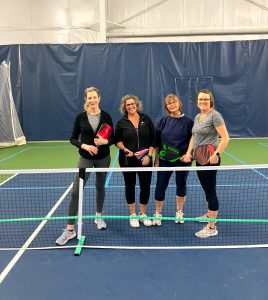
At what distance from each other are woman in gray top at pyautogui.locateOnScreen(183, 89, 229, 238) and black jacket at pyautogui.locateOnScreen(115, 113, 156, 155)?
556 millimetres

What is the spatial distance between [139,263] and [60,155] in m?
7.06

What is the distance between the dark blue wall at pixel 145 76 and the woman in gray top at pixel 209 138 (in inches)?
366

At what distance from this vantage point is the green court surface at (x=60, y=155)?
8.49m

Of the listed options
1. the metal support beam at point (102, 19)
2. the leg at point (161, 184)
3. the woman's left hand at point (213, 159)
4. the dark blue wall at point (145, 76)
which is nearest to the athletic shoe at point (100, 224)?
the leg at point (161, 184)

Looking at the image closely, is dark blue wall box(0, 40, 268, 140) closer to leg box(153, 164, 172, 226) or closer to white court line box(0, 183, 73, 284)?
white court line box(0, 183, 73, 284)

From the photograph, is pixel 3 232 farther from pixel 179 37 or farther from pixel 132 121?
pixel 179 37

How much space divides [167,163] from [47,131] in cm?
1002

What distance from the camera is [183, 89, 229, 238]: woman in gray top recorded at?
3777 millimetres

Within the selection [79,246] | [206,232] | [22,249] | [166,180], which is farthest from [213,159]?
[22,249]

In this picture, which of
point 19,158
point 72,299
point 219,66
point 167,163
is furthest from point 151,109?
point 72,299

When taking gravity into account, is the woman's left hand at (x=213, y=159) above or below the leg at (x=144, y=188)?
above

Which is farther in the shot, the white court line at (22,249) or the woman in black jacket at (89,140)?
the woman in black jacket at (89,140)

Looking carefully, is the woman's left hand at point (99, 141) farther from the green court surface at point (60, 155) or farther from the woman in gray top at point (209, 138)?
the green court surface at point (60, 155)

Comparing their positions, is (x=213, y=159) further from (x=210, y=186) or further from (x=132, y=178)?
(x=132, y=178)
